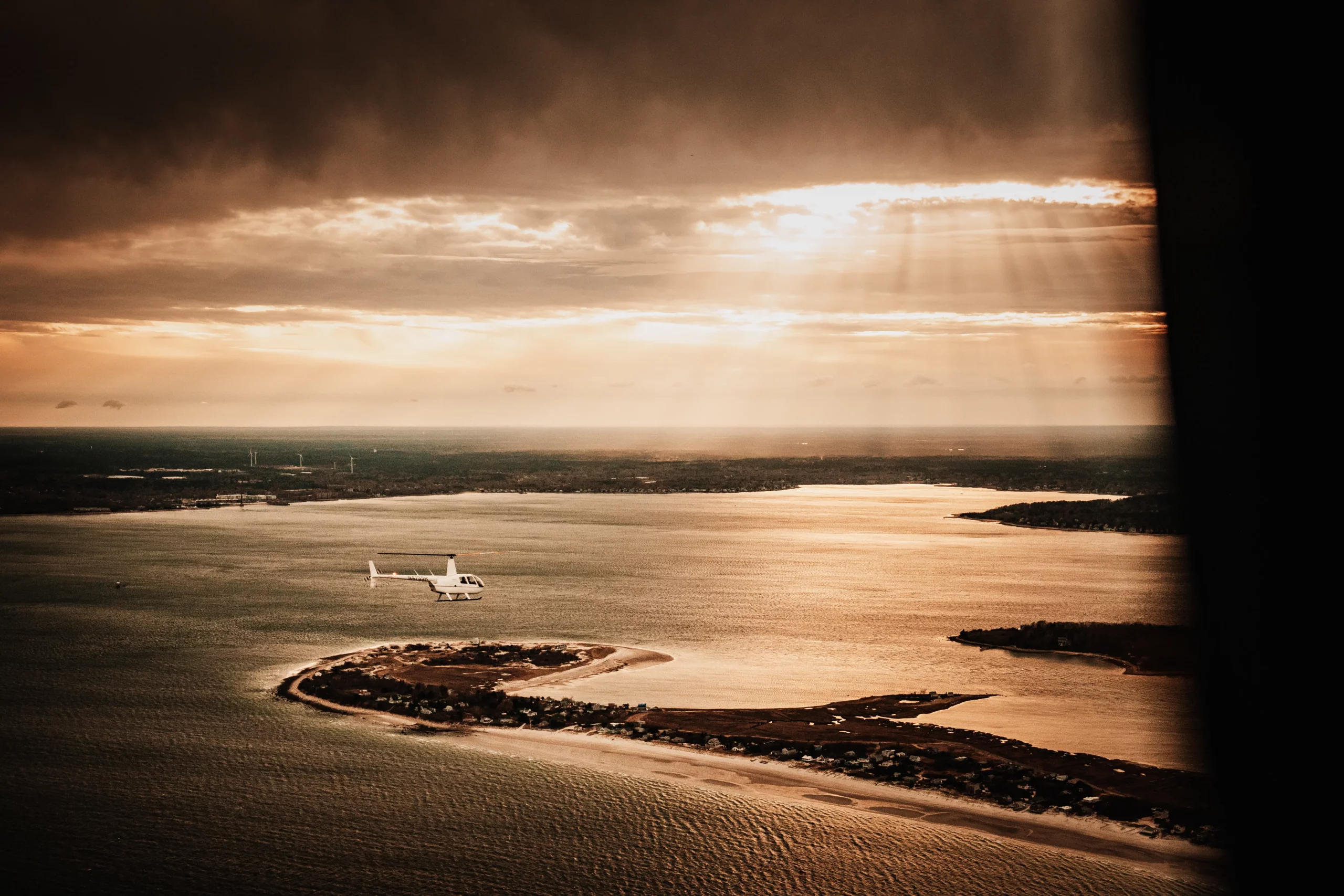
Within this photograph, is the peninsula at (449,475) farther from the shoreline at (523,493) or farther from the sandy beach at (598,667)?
the sandy beach at (598,667)

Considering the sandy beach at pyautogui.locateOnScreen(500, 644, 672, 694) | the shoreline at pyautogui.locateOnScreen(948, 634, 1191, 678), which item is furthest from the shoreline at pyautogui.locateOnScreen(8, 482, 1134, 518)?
the sandy beach at pyautogui.locateOnScreen(500, 644, 672, 694)

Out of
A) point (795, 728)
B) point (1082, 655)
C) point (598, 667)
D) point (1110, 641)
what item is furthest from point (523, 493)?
point (795, 728)

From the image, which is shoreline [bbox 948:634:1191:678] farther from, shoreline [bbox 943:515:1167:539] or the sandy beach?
shoreline [bbox 943:515:1167:539]

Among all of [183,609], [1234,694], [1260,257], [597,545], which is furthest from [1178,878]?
[597,545]

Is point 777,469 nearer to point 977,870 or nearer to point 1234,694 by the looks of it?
point 1234,694

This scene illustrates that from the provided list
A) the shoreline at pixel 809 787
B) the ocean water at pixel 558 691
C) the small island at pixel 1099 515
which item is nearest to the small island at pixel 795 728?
the shoreline at pixel 809 787

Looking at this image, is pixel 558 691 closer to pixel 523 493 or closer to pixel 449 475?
pixel 523 493
